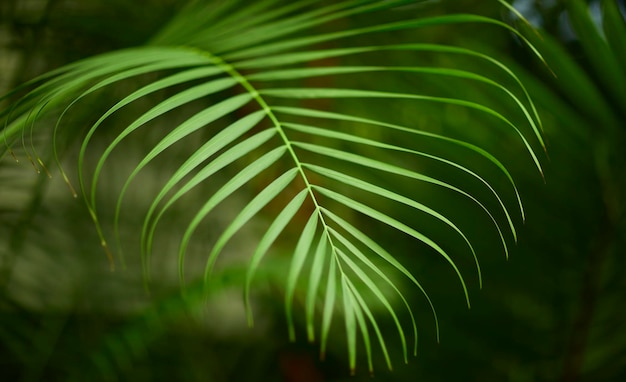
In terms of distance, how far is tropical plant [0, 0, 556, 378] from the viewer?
29 cm

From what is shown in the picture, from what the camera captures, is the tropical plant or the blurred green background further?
the blurred green background

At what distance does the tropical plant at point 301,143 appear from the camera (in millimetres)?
285

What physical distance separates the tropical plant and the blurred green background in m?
0.01

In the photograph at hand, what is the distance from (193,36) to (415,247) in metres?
0.47

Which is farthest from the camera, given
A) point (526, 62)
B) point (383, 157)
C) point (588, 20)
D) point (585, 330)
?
point (526, 62)

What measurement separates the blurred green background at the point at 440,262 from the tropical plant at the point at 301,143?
1cm

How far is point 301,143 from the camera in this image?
334 mm

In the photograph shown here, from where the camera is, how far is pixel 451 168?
631 mm

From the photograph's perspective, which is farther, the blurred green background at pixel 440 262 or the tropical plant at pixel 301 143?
the blurred green background at pixel 440 262

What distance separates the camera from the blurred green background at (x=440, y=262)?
0.57 m

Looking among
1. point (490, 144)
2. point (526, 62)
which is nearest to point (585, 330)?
point (490, 144)

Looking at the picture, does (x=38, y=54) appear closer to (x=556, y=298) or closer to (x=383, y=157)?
(x=383, y=157)

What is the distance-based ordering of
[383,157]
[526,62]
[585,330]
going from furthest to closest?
[526,62]
[383,157]
[585,330]

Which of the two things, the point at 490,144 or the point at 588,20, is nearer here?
the point at 588,20
